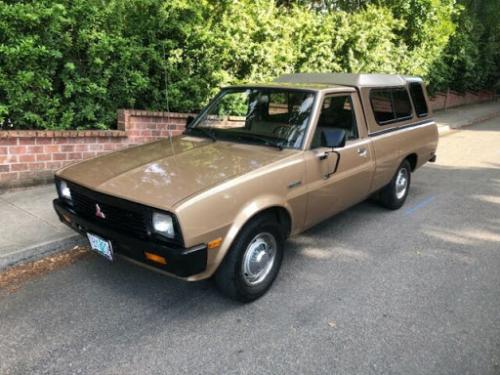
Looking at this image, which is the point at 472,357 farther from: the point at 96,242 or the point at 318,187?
the point at 96,242

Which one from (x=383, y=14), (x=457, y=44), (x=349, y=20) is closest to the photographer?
(x=349, y=20)

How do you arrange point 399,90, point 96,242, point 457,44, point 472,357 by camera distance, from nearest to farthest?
point 472,357, point 96,242, point 399,90, point 457,44

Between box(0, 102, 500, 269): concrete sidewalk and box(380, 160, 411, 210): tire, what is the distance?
3698 mm

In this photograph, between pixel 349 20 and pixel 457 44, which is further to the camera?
pixel 457 44

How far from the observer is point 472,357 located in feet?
9.50

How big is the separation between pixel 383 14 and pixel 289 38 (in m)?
5.12

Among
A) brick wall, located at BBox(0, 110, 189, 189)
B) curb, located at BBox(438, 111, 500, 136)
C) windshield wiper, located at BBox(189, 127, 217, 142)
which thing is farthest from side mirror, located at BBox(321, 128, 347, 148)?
curb, located at BBox(438, 111, 500, 136)

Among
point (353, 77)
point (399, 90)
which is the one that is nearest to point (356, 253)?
point (353, 77)

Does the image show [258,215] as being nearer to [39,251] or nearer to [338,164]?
[338,164]

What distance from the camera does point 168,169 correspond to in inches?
136

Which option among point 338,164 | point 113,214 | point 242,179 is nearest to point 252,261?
point 242,179

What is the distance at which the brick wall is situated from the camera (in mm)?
5438

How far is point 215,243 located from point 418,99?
4.21 m

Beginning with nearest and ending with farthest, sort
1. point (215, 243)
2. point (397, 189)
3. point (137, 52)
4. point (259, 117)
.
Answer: point (215, 243)
point (259, 117)
point (397, 189)
point (137, 52)
